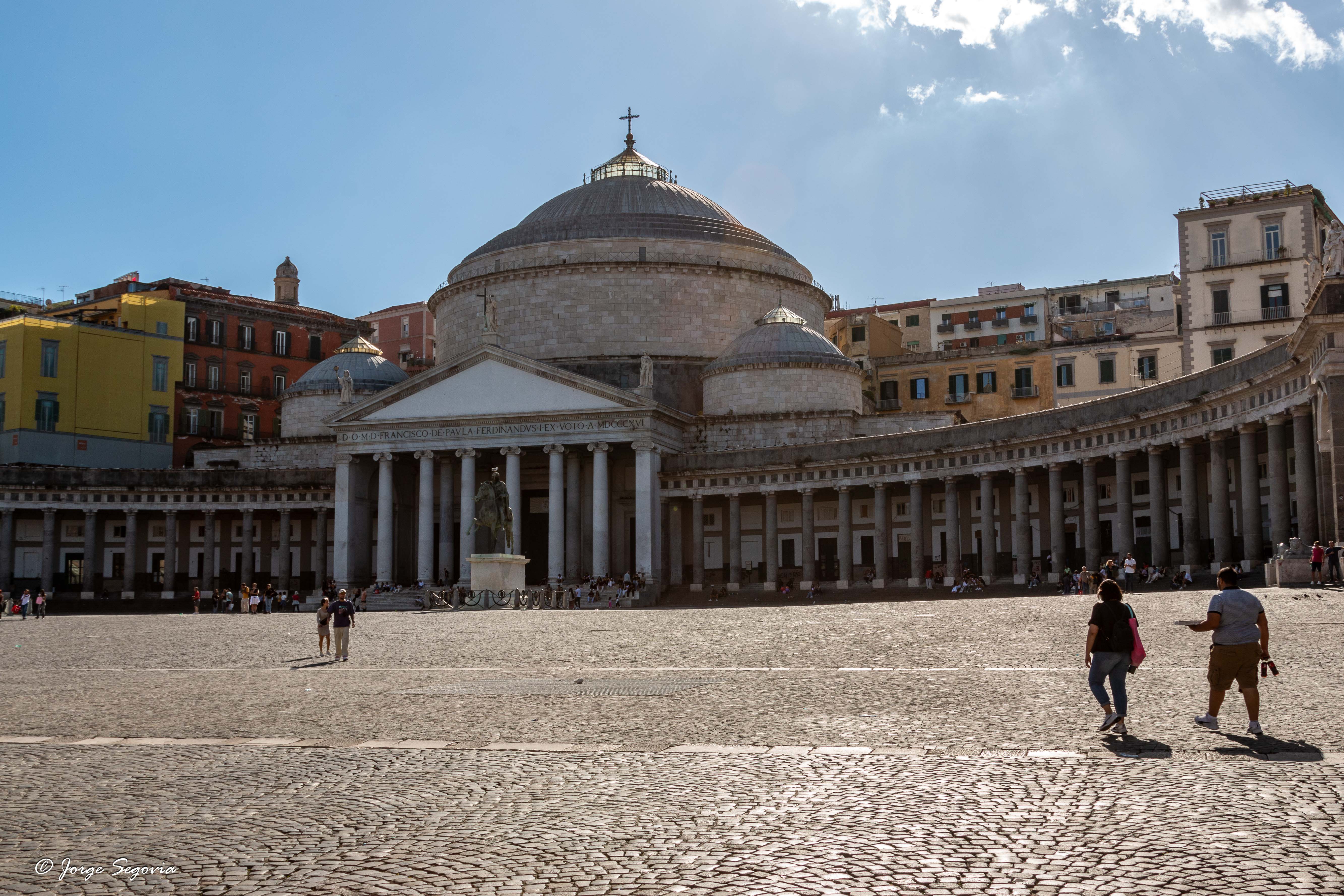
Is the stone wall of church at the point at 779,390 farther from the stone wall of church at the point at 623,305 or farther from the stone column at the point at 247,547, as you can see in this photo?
the stone column at the point at 247,547

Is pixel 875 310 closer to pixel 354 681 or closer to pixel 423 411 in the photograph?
pixel 423 411

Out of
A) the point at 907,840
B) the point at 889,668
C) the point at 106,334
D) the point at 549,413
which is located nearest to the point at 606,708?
the point at 889,668

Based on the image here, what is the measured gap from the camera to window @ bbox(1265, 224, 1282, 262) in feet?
187

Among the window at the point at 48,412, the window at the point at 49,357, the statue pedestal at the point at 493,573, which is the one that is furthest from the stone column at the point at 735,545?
the window at the point at 49,357

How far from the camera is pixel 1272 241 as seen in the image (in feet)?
188

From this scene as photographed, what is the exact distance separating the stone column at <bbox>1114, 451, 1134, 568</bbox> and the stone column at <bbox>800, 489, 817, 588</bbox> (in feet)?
47.4

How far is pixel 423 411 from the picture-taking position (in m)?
64.0

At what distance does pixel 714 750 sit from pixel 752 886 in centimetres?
476

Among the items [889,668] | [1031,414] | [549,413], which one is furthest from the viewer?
[549,413]

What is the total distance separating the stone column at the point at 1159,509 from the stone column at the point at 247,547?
40950mm

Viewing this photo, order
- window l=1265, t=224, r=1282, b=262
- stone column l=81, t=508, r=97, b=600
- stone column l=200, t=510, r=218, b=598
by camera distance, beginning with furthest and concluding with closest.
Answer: stone column l=200, t=510, r=218, b=598 < stone column l=81, t=508, r=97, b=600 < window l=1265, t=224, r=1282, b=262

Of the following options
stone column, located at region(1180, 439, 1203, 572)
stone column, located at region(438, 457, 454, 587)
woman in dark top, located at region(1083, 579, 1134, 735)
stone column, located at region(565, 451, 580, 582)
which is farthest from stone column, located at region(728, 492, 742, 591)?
woman in dark top, located at region(1083, 579, 1134, 735)

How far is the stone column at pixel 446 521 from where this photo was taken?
62.3 metres

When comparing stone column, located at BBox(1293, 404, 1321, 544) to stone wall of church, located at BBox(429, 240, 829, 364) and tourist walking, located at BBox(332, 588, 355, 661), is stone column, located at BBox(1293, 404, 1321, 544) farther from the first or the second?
stone wall of church, located at BBox(429, 240, 829, 364)
